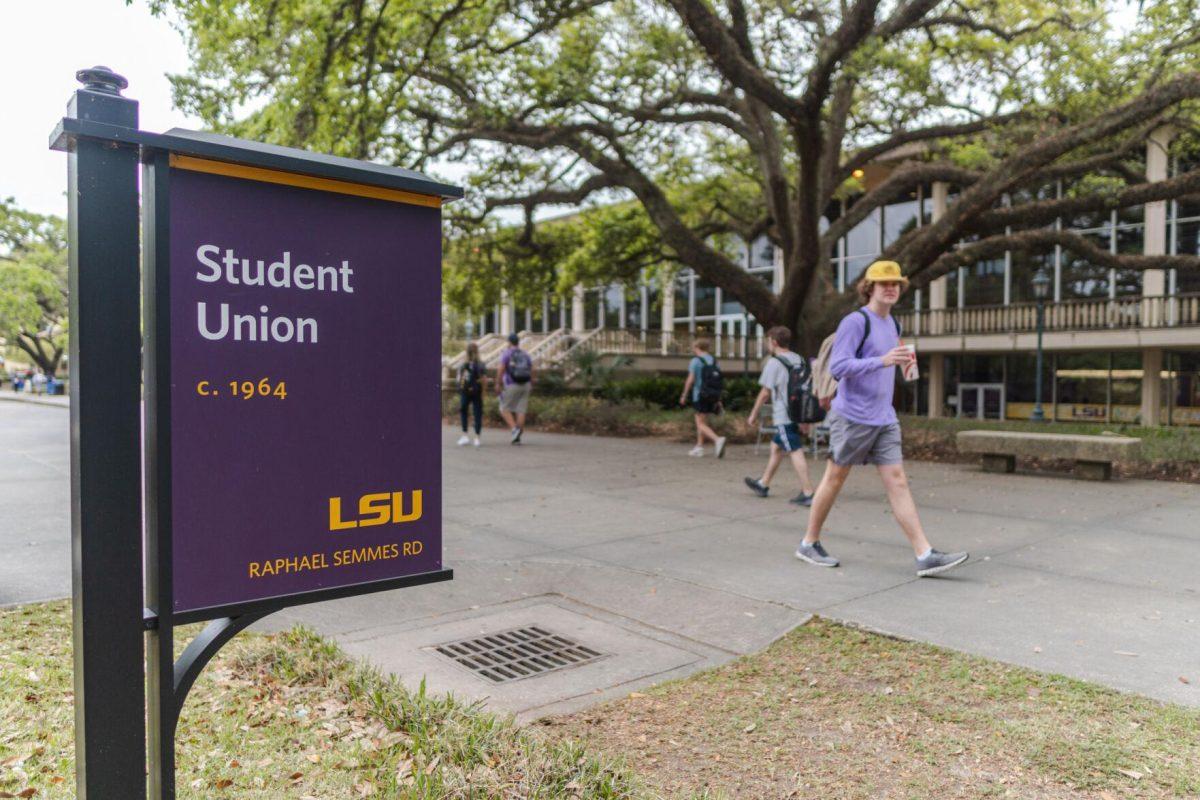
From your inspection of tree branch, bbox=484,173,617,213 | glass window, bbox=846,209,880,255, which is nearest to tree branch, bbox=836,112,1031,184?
tree branch, bbox=484,173,617,213

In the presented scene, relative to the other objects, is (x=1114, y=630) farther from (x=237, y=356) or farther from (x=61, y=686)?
(x=61, y=686)

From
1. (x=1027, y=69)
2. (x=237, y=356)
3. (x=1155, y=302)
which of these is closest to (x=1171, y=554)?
(x=237, y=356)

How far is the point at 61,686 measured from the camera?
3.65 metres

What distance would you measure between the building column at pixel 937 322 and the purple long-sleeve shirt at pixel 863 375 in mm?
25777

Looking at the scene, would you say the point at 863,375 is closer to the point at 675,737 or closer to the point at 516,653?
the point at 516,653

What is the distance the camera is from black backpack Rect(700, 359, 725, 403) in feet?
41.9

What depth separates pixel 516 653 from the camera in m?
4.23

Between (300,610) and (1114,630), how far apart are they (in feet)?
14.7

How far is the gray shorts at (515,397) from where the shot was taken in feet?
49.1

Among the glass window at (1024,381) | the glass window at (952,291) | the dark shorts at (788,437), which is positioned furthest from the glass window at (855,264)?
the dark shorts at (788,437)

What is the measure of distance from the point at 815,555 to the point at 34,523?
6.48 m

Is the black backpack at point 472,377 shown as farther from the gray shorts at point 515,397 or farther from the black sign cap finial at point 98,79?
the black sign cap finial at point 98,79

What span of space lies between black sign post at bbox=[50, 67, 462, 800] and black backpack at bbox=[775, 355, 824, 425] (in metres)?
6.92

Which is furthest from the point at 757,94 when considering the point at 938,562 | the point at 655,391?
the point at 655,391
